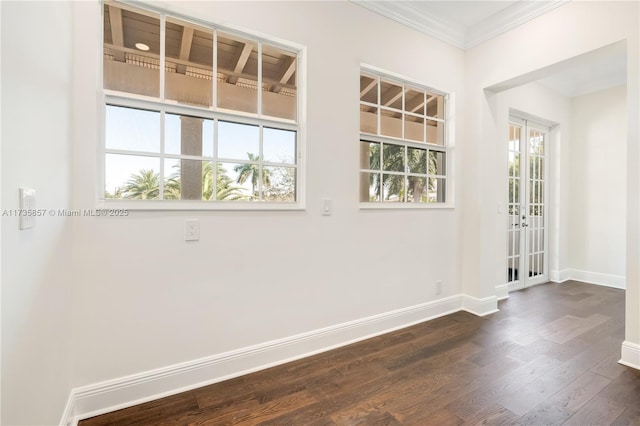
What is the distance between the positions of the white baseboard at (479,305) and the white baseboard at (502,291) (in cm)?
53

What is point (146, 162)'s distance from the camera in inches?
73.2

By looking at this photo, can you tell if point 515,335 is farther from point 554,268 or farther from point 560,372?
point 554,268

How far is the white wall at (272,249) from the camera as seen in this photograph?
1.70 m

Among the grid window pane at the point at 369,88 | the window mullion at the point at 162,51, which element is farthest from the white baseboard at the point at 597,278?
the window mullion at the point at 162,51

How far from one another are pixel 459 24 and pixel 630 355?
327 centimetres

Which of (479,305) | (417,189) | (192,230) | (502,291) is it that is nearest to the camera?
(192,230)

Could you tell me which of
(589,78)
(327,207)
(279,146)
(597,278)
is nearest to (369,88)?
(279,146)

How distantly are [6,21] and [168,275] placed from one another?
137 centimetres

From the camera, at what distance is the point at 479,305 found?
10.5 ft

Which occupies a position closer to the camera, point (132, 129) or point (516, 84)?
point (132, 129)

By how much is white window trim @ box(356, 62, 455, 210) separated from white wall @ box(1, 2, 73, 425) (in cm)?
198

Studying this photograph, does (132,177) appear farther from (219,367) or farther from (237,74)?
(219,367)

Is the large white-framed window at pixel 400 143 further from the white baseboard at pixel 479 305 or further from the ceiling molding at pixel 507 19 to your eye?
the white baseboard at pixel 479 305

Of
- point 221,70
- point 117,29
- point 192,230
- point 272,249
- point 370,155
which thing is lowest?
point 272,249
